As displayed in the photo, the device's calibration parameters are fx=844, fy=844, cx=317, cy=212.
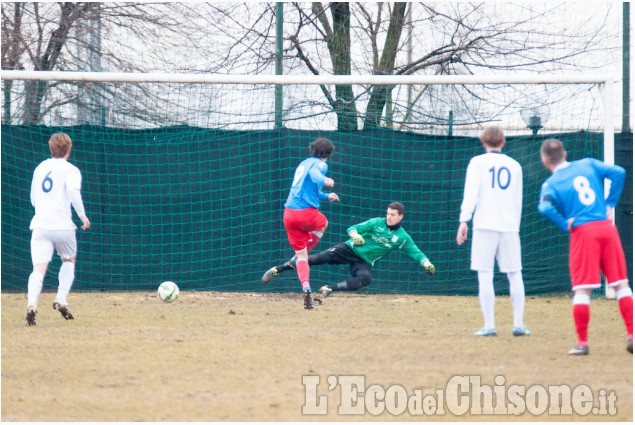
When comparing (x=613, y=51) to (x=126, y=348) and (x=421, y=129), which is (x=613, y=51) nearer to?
(x=421, y=129)

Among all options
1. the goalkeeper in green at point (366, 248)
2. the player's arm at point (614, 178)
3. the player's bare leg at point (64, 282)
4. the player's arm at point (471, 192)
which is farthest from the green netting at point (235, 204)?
the player's arm at point (614, 178)

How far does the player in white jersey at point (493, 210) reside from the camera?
6.63 metres

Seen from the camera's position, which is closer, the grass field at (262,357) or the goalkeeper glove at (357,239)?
the grass field at (262,357)

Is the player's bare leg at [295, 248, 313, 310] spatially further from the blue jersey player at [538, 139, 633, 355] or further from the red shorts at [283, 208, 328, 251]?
the blue jersey player at [538, 139, 633, 355]

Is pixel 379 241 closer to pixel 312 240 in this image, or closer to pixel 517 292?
pixel 312 240

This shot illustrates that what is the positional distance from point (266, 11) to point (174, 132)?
9.44 feet

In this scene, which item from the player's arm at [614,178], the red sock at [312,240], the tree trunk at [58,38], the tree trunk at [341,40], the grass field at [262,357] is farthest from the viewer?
the tree trunk at [58,38]

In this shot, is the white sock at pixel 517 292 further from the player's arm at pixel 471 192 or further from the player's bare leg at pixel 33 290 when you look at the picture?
the player's bare leg at pixel 33 290

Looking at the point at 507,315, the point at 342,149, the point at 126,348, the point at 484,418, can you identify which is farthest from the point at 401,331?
the point at 342,149

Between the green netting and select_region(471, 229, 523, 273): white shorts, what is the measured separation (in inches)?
148

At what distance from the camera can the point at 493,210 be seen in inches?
261

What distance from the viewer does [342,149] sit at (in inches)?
413

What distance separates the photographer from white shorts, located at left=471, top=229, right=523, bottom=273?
6.68m

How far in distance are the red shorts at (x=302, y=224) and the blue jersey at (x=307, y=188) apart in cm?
6
